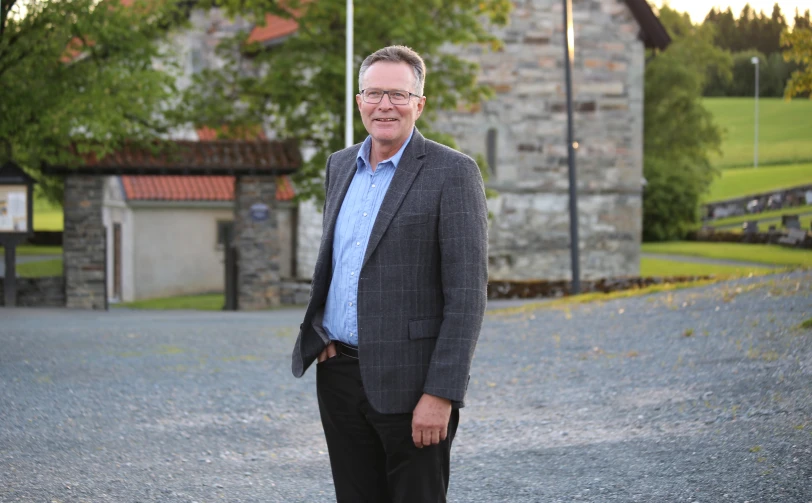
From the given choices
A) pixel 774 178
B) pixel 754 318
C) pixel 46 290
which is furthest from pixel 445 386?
pixel 774 178

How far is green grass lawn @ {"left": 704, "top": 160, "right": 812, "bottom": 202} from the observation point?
22078 mm

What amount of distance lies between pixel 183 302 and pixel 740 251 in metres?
13.9

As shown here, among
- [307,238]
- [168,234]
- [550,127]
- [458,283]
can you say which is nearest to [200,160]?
[307,238]

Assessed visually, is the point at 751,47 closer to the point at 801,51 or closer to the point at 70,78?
the point at 801,51

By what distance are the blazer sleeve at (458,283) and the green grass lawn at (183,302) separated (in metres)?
22.2

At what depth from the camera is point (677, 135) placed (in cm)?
4322

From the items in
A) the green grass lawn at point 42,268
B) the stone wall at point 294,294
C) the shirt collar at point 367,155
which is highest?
the shirt collar at point 367,155

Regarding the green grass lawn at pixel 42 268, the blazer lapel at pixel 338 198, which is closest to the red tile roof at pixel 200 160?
the green grass lawn at pixel 42 268

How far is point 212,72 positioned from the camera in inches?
888

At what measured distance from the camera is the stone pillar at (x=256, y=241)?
789 inches

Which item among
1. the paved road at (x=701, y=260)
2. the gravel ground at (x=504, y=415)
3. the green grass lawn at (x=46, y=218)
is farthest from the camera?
the green grass lawn at (x=46, y=218)

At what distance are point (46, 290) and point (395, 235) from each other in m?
17.3

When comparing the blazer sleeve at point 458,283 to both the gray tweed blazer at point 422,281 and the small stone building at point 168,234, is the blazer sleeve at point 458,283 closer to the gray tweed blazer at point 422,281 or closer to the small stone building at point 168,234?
the gray tweed blazer at point 422,281

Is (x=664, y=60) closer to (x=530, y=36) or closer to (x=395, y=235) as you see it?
(x=530, y=36)
